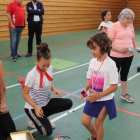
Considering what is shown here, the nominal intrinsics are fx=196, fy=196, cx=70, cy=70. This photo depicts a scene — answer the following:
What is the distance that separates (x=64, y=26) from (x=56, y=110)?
32.3 ft

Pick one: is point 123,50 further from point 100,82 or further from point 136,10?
point 136,10

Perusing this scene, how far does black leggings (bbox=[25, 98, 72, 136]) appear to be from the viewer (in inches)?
84.5

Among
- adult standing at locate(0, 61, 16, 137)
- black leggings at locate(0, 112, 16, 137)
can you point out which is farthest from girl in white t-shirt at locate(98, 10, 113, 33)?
black leggings at locate(0, 112, 16, 137)

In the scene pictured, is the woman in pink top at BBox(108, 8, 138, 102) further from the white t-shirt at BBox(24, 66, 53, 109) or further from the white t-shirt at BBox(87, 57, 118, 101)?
the white t-shirt at BBox(24, 66, 53, 109)

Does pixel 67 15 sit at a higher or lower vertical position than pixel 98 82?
higher

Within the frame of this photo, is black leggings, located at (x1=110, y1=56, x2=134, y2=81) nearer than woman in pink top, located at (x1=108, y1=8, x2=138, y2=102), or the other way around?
woman in pink top, located at (x1=108, y1=8, x2=138, y2=102)

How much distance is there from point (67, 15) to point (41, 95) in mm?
10230

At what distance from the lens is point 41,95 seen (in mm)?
2275

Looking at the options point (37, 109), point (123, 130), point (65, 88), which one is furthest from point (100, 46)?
point (65, 88)

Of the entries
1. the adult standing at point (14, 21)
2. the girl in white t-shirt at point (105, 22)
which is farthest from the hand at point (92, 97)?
the adult standing at point (14, 21)

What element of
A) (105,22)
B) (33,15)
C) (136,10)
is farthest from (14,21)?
(136,10)

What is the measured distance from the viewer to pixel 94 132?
7.06 ft

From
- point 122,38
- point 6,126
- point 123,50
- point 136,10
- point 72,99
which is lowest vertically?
→ point 72,99

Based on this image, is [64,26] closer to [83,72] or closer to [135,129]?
[83,72]
